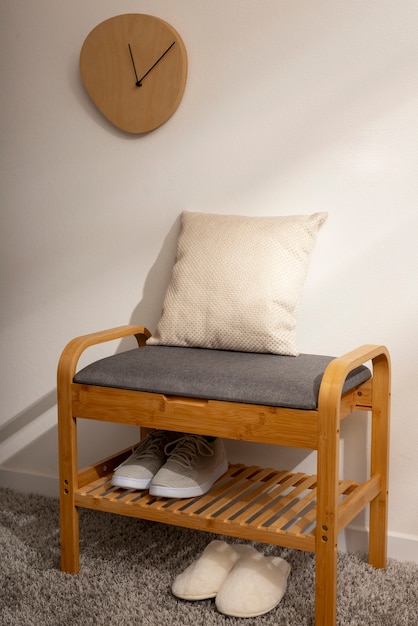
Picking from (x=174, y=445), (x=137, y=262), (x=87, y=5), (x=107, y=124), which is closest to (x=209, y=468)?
(x=174, y=445)

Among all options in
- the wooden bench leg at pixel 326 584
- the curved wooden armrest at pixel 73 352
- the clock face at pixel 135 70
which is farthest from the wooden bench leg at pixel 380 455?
the clock face at pixel 135 70

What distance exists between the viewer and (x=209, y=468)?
190 centimetres

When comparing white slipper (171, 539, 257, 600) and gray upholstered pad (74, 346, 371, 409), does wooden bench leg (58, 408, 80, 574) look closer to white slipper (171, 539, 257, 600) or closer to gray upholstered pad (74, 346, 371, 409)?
gray upholstered pad (74, 346, 371, 409)

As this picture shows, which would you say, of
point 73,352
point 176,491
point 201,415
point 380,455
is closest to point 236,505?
point 176,491

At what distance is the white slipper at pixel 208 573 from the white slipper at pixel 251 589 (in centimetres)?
3

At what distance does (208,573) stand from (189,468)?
0.25 m

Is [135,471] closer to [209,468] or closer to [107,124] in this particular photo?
[209,468]

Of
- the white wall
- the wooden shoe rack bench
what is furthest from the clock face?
the wooden shoe rack bench

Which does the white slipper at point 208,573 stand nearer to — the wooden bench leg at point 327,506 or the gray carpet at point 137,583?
the gray carpet at point 137,583

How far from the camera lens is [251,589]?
66.6 inches

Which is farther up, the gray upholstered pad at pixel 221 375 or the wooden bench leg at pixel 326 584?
the gray upholstered pad at pixel 221 375

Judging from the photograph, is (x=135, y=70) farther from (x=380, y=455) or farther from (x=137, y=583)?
(x=137, y=583)

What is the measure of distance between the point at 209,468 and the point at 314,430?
0.44 m

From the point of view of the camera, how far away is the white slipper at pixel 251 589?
1.67 m
